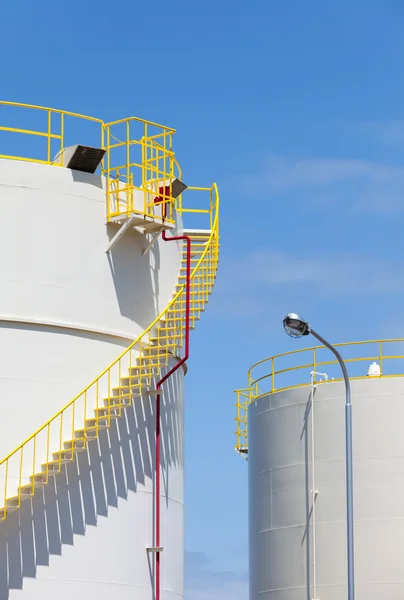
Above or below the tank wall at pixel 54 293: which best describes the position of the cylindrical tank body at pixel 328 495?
below

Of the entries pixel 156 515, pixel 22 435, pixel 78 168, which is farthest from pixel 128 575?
pixel 78 168

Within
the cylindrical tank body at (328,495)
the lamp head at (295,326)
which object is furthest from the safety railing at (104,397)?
the lamp head at (295,326)

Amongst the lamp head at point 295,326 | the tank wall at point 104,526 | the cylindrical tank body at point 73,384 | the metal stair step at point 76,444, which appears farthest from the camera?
the metal stair step at point 76,444

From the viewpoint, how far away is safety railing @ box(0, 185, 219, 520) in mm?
23609

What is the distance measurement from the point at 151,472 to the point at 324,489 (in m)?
3.63

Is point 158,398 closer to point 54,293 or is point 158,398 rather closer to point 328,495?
point 54,293

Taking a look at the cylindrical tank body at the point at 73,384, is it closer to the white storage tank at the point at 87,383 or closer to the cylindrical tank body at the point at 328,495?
the white storage tank at the point at 87,383

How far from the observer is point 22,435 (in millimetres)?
23922

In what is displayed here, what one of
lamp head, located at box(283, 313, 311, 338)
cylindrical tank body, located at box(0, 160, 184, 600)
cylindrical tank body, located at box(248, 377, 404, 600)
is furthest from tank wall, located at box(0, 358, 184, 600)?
lamp head, located at box(283, 313, 311, 338)

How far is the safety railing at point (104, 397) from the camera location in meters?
23.6

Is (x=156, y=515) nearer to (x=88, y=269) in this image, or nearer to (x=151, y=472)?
(x=151, y=472)

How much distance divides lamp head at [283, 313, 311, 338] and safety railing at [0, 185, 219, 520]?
5.54 m

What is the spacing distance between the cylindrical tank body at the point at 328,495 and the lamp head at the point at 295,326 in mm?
5691

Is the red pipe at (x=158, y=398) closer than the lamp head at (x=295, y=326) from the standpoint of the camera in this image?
No
